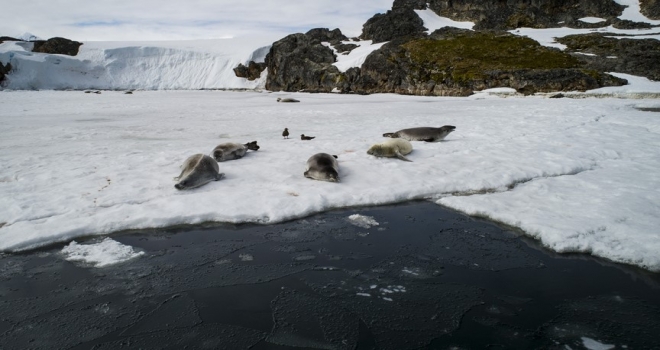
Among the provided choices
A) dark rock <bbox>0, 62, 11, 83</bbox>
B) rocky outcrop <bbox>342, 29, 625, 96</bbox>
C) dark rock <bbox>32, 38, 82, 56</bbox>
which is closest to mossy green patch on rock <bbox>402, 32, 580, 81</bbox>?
rocky outcrop <bbox>342, 29, 625, 96</bbox>

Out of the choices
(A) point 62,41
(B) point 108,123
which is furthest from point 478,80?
(A) point 62,41

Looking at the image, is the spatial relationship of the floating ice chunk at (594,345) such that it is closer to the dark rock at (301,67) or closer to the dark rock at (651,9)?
A: the dark rock at (301,67)

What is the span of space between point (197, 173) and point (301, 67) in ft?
131

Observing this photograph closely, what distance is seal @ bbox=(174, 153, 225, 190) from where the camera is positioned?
6.12 metres

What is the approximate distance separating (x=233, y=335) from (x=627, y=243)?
417 centimetres

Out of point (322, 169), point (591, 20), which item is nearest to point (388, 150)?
point (322, 169)

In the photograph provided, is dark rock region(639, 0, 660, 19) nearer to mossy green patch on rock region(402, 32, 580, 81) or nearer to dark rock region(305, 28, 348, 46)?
mossy green patch on rock region(402, 32, 580, 81)

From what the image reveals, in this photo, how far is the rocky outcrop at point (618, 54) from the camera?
2778 cm

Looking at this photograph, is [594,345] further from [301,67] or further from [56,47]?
[56,47]

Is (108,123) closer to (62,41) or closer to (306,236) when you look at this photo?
(306,236)

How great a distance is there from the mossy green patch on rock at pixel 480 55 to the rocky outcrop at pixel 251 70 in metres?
28.9

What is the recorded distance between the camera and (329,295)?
135 inches

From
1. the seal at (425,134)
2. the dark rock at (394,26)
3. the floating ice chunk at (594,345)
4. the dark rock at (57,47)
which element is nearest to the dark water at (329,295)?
the floating ice chunk at (594,345)

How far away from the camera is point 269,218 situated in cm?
519
